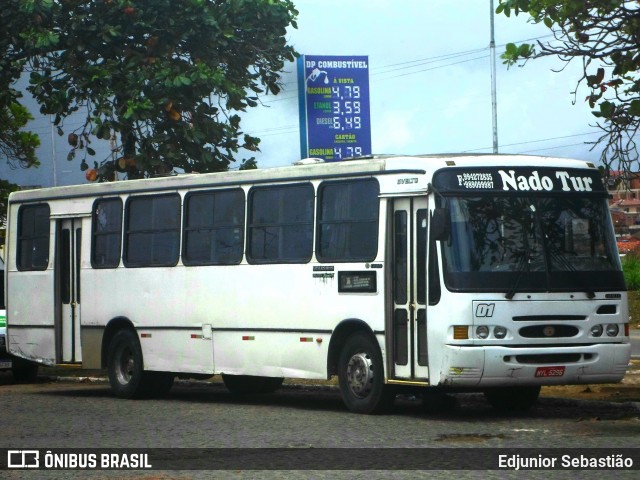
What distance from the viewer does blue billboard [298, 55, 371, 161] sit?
68.4 feet

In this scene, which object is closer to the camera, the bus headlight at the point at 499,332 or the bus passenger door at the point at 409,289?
the bus headlight at the point at 499,332

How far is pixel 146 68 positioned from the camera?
24594mm

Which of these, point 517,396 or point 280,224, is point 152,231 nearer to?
point 280,224

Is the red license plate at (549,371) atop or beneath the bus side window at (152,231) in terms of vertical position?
beneath

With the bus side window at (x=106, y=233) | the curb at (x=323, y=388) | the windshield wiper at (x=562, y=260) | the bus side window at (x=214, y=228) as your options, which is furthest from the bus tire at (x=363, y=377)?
the bus side window at (x=106, y=233)

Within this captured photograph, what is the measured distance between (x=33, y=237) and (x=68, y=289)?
140 cm

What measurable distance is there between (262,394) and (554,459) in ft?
31.7

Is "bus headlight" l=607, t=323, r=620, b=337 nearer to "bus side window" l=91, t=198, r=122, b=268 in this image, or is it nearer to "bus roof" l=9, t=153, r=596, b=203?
"bus roof" l=9, t=153, r=596, b=203

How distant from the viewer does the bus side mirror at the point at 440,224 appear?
15.1 metres

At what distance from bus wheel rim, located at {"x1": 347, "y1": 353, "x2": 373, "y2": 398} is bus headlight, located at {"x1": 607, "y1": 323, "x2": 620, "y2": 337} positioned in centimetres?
261

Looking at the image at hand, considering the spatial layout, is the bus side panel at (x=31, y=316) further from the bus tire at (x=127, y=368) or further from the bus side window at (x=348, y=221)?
the bus side window at (x=348, y=221)

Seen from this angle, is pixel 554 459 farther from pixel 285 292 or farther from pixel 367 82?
pixel 367 82

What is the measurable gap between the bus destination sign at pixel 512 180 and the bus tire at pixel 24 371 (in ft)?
39.2

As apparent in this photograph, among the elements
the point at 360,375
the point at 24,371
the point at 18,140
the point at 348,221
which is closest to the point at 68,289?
the point at 24,371
